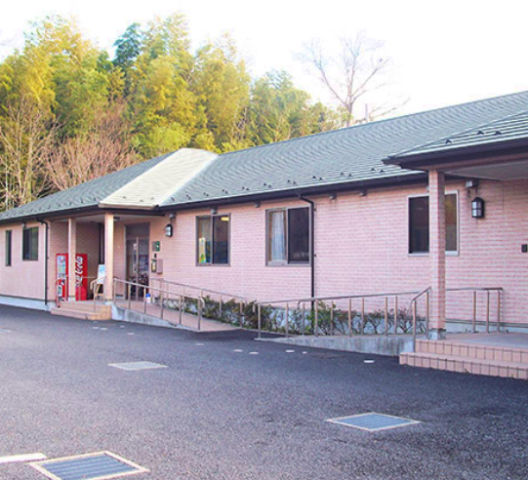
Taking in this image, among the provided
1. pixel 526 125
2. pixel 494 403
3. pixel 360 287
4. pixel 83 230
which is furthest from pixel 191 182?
pixel 494 403

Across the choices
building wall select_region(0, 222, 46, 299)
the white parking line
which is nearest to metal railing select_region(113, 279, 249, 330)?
building wall select_region(0, 222, 46, 299)

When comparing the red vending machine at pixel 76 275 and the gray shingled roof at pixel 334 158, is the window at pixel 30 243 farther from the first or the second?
the red vending machine at pixel 76 275

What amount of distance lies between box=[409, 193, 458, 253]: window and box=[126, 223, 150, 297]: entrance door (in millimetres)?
10789

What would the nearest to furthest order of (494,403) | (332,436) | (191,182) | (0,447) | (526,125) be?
(0,447)
(332,436)
(494,403)
(526,125)
(191,182)

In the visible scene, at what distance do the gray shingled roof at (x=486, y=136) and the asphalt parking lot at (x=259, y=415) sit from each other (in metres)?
3.19

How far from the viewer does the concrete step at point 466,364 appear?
9.26 meters

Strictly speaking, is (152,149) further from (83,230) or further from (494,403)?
(494,403)

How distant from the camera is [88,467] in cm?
539

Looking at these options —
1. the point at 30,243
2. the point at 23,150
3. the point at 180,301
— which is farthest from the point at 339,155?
the point at 23,150

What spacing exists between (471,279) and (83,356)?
6981 millimetres

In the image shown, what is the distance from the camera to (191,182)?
2245cm

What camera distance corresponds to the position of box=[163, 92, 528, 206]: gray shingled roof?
15258 millimetres

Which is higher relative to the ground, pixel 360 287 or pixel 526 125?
pixel 526 125

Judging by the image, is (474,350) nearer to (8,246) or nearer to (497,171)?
(497,171)
